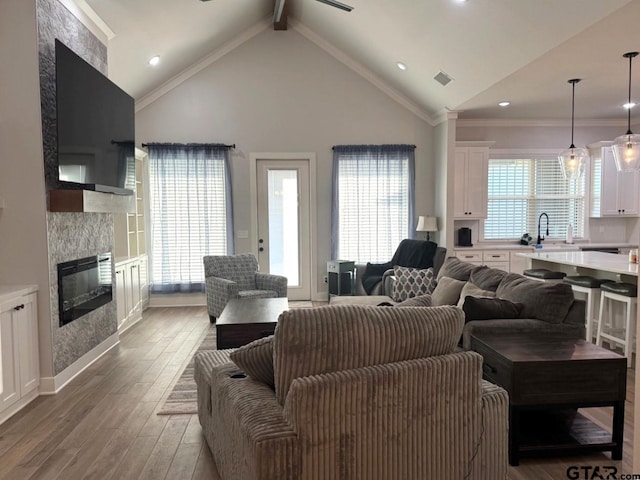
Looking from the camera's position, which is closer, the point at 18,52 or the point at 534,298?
the point at 534,298

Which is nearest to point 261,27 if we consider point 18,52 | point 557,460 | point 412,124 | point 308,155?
point 308,155

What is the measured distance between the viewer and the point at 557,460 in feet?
8.31

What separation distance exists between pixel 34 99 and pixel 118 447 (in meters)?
2.59

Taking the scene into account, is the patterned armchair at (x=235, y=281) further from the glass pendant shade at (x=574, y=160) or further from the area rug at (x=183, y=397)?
the glass pendant shade at (x=574, y=160)

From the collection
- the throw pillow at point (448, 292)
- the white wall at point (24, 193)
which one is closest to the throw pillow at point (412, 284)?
the throw pillow at point (448, 292)

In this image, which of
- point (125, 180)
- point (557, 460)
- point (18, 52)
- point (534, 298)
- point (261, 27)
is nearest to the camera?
point (557, 460)

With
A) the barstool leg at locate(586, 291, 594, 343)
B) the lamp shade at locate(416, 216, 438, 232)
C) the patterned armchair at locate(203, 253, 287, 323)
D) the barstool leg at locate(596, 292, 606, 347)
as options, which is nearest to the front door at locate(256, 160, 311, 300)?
the patterned armchair at locate(203, 253, 287, 323)

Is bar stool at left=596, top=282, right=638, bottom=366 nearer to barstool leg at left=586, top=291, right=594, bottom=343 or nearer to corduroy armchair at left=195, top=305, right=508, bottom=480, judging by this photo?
barstool leg at left=586, top=291, right=594, bottom=343

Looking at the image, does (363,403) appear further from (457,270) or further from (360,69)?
(360,69)

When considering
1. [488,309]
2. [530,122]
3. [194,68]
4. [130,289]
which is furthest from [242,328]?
[530,122]

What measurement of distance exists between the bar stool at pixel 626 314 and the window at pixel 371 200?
3.08m

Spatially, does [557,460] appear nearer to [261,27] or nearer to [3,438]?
[3,438]

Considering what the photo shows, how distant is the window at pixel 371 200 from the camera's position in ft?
22.9

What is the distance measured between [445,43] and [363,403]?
4.25 metres
